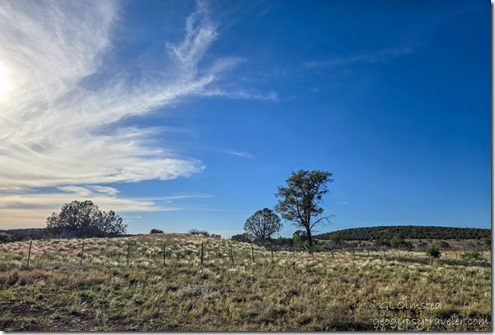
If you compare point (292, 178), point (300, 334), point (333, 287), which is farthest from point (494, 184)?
point (292, 178)

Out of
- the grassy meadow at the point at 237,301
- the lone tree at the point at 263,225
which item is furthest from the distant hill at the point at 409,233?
the grassy meadow at the point at 237,301

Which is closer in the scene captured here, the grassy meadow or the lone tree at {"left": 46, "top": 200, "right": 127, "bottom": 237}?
the grassy meadow

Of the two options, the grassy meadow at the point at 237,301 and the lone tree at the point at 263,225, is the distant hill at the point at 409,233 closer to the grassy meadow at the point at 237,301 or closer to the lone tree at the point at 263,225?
the lone tree at the point at 263,225

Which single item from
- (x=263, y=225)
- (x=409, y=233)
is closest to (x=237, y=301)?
(x=263, y=225)

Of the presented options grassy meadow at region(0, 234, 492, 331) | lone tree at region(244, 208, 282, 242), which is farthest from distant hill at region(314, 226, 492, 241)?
grassy meadow at region(0, 234, 492, 331)

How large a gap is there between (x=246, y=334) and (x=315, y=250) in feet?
124

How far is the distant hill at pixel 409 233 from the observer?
316 ft

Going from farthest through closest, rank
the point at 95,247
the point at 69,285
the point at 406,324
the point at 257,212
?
1. the point at 257,212
2. the point at 95,247
3. the point at 69,285
4. the point at 406,324

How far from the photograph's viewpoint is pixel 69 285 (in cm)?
1734

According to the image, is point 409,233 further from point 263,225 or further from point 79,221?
point 79,221

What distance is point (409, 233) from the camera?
4235 inches

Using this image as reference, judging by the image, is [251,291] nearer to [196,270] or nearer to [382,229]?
[196,270]

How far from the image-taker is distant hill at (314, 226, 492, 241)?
3792 inches

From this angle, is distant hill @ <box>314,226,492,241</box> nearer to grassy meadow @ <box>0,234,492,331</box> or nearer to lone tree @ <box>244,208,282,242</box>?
lone tree @ <box>244,208,282,242</box>
